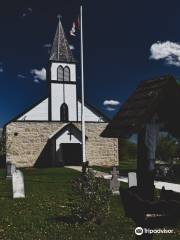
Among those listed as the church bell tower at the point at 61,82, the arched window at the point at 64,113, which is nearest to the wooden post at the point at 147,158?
the church bell tower at the point at 61,82

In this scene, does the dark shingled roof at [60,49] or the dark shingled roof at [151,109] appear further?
the dark shingled roof at [60,49]

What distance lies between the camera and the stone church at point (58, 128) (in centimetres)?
3759

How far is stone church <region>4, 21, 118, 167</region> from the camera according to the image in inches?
1480

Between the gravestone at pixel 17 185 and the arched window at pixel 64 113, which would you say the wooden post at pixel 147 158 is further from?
the arched window at pixel 64 113

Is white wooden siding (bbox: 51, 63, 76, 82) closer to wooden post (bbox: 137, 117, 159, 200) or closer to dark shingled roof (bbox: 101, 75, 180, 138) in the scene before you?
dark shingled roof (bbox: 101, 75, 180, 138)

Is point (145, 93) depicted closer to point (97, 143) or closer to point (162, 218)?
point (162, 218)

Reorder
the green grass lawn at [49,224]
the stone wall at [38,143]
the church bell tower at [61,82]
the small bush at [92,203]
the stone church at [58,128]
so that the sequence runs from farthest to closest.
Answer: the church bell tower at [61,82] → the stone wall at [38,143] → the stone church at [58,128] → the small bush at [92,203] → the green grass lawn at [49,224]

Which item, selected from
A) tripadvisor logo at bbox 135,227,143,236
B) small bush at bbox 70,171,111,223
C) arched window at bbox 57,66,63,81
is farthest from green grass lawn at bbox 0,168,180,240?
arched window at bbox 57,66,63,81

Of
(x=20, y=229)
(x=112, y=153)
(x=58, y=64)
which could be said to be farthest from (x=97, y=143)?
(x=20, y=229)

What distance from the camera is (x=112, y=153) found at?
41031mm

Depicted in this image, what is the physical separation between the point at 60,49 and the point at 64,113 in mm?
6593

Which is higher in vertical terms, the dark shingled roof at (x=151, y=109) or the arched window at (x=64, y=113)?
the arched window at (x=64, y=113)

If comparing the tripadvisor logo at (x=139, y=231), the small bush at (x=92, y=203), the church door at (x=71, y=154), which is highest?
the church door at (x=71, y=154)

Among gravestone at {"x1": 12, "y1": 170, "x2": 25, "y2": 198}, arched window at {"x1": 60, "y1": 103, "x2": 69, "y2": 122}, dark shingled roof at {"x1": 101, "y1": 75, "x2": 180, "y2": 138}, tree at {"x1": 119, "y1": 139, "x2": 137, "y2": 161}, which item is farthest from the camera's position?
tree at {"x1": 119, "y1": 139, "x2": 137, "y2": 161}
